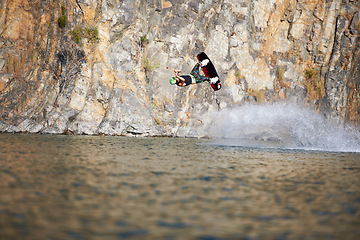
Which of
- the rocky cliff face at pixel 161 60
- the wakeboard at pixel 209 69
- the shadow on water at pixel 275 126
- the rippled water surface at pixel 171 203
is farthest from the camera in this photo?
the shadow on water at pixel 275 126

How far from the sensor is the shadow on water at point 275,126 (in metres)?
43.8

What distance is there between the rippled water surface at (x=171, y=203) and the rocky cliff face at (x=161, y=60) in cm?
2498

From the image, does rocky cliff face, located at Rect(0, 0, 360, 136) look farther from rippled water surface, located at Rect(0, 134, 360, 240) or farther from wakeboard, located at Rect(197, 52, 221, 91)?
rippled water surface, located at Rect(0, 134, 360, 240)

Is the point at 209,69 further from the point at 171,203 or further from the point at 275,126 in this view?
the point at 275,126

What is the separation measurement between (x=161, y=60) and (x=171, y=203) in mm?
36766

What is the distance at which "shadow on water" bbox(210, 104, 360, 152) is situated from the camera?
43781 millimetres

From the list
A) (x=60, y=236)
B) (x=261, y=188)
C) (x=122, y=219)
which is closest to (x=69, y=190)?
(x=122, y=219)

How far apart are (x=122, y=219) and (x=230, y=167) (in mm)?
7849

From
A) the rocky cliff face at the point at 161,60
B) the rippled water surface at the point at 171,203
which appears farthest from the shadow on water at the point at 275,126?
the rippled water surface at the point at 171,203

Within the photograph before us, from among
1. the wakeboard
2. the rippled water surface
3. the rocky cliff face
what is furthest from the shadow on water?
the rippled water surface

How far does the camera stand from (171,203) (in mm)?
7262

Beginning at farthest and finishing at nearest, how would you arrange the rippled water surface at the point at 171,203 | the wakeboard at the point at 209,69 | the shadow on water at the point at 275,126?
the shadow on water at the point at 275,126, the wakeboard at the point at 209,69, the rippled water surface at the point at 171,203

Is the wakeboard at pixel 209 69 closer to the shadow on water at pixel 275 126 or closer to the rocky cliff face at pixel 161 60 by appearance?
the rocky cliff face at pixel 161 60

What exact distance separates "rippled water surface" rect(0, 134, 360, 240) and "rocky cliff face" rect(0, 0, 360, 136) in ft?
81.9
